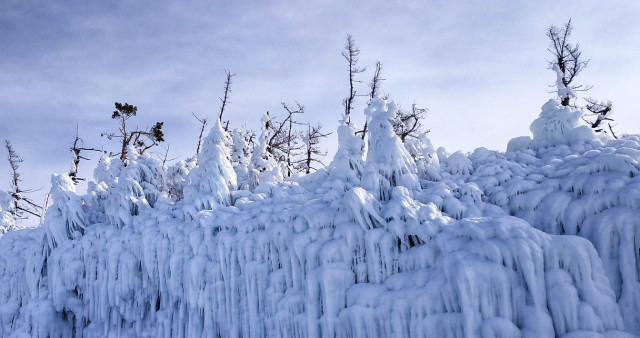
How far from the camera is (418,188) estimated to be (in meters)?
8.93

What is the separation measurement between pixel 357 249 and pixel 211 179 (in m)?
5.96

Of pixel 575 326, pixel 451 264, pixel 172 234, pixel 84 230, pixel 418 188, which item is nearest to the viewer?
pixel 575 326

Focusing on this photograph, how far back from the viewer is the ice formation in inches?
227

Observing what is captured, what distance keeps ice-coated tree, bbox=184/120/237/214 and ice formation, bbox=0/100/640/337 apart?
1.8 inches

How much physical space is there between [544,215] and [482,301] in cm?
262

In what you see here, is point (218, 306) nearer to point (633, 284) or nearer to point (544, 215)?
point (544, 215)

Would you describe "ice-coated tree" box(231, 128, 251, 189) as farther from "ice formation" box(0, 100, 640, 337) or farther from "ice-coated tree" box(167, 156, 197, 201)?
"ice-coated tree" box(167, 156, 197, 201)

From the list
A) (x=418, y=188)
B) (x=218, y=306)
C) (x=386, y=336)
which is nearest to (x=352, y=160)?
(x=418, y=188)

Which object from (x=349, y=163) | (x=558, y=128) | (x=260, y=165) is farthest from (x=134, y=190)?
(x=558, y=128)

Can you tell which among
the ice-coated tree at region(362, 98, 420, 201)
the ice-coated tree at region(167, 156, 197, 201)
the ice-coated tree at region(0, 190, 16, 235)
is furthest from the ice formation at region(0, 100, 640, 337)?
the ice-coated tree at region(0, 190, 16, 235)

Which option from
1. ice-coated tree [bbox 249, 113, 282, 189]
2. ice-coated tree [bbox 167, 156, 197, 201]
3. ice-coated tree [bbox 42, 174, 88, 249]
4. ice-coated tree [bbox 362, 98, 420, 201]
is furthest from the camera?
ice-coated tree [bbox 167, 156, 197, 201]

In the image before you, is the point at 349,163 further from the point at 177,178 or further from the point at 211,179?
the point at 177,178

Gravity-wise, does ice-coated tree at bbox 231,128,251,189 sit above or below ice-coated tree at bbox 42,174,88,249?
above

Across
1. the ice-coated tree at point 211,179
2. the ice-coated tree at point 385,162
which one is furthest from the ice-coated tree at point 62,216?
the ice-coated tree at point 385,162
